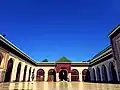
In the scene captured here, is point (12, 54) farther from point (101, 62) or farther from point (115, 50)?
point (101, 62)

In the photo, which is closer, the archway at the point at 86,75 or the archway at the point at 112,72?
the archway at the point at 112,72

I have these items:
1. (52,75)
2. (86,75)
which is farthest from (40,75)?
(86,75)

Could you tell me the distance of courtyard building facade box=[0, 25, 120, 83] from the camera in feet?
53.6

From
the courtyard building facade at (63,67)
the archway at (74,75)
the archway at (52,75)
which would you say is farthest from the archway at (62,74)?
the archway at (74,75)

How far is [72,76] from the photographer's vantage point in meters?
30.5

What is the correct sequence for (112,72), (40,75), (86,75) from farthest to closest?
(40,75)
(86,75)
(112,72)

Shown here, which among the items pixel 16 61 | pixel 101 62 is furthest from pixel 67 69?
pixel 16 61

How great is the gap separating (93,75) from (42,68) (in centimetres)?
1297

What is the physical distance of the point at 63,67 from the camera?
102 feet

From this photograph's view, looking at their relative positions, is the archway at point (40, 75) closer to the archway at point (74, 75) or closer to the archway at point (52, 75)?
the archway at point (52, 75)

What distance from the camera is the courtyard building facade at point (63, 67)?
53.6 feet

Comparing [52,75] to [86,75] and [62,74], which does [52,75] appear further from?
[86,75]

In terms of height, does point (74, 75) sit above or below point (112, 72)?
below

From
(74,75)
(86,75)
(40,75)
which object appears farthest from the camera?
(40,75)
